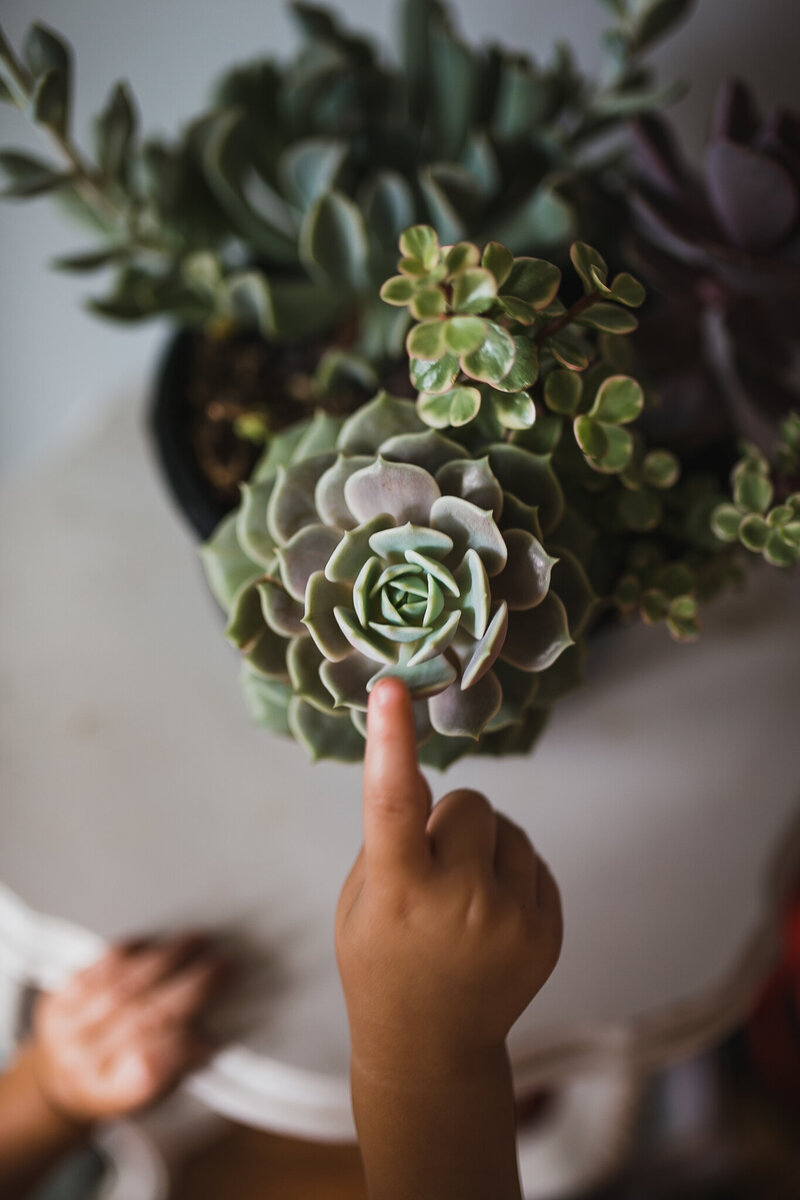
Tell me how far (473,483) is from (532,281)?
0.07m

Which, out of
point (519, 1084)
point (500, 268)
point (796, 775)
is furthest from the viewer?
point (796, 775)

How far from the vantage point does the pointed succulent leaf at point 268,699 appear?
35 centimetres

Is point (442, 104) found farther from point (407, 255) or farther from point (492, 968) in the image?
point (492, 968)

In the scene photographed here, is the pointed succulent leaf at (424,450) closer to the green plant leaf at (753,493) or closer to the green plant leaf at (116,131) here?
the green plant leaf at (753,493)

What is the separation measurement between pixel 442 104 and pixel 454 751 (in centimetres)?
40

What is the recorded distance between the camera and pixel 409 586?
11.0 inches

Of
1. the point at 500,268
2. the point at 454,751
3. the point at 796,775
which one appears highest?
the point at 500,268

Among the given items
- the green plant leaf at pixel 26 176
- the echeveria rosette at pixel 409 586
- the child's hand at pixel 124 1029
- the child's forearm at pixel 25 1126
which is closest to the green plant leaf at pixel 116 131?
the green plant leaf at pixel 26 176

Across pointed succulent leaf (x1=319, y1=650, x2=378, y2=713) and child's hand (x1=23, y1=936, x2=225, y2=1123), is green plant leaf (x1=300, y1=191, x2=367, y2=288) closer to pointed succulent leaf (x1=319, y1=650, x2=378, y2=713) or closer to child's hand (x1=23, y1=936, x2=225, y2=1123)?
pointed succulent leaf (x1=319, y1=650, x2=378, y2=713)

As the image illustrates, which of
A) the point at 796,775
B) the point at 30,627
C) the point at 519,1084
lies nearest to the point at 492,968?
the point at 519,1084

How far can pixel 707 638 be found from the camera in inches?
22.0

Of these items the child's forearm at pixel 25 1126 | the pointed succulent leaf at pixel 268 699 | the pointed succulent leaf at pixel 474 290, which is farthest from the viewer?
the child's forearm at pixel 25 1126

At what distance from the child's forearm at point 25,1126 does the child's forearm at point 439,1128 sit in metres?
0.44

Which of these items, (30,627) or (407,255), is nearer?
(407,255)
